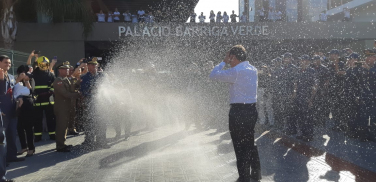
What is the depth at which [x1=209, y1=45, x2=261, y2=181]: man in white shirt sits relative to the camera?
5352mm

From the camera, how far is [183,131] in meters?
11.3

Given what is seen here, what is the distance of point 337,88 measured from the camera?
1053 centimetres

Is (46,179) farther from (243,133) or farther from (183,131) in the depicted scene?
(183,131)

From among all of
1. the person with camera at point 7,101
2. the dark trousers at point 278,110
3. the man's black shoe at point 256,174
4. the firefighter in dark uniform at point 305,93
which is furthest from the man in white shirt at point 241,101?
the dark trousers at point 278,110

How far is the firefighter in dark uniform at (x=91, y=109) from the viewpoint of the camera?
884cm

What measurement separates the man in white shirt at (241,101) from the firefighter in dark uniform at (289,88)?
4351mm

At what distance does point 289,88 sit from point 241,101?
486 centimetres

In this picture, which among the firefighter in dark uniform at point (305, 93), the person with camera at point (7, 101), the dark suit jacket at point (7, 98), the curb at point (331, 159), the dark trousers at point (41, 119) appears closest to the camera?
the curb at point (331, 159)

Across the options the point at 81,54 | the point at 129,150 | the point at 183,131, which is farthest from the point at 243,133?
the point at 81,54

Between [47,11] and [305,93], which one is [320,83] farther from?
[47,11]

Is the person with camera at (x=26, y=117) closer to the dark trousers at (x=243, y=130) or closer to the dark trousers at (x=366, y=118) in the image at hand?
the dark trousers at (x=243, y=130)

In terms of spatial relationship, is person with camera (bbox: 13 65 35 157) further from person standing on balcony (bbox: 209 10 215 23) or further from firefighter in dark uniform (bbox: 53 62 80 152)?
person standing on balcony (bbox: 209 10 215 23)

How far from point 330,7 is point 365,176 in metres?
60.4

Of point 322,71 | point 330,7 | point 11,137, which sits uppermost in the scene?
point 330,7
